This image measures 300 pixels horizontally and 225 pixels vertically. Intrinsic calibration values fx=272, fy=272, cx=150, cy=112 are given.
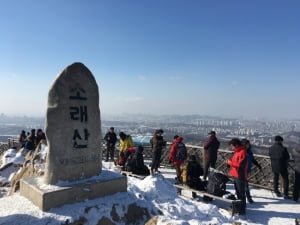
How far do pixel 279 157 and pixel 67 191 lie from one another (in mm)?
5968

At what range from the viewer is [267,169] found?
924 centimetres

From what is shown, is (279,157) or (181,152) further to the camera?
(181,152)

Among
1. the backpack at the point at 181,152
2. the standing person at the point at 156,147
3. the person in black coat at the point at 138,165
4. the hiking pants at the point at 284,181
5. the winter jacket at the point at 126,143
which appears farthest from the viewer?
the winter jacket at the point at 126,143

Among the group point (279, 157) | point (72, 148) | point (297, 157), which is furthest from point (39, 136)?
point (297, 157)

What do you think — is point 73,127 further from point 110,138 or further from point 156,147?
point 110,138

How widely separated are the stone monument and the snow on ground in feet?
0.66

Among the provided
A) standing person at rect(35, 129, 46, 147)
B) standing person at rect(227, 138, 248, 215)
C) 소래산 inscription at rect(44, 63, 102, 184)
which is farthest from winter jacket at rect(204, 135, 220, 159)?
standing person at rect(35, 129, 46, 147)

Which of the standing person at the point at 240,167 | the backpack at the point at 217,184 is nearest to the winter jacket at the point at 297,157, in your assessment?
the standing person at the point at 240,167

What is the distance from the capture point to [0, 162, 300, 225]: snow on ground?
4.59 meters

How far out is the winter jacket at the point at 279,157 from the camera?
7809 millimetres

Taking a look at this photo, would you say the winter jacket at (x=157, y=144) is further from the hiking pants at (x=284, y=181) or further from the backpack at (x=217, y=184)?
the hiking pants at (x=284, y=181)

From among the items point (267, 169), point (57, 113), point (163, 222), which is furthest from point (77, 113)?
point (267, 169)

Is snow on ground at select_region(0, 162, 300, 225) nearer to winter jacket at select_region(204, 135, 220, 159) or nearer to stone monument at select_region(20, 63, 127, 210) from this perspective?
stone monument at select_region(20, 63, 127, 210)

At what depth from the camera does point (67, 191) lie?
196 inches
